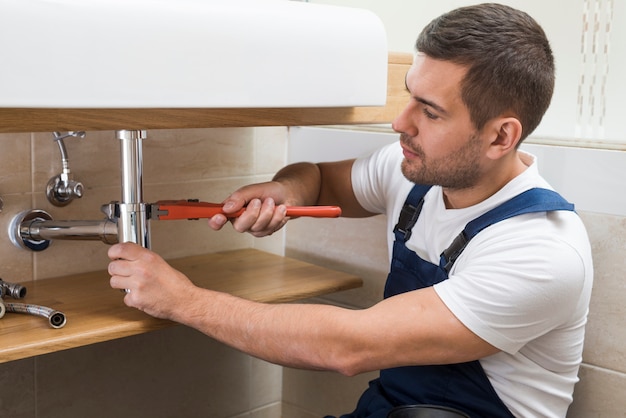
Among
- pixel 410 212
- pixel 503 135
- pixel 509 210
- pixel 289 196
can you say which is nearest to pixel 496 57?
pixel 503 135

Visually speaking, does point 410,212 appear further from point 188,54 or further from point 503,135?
point 188,54

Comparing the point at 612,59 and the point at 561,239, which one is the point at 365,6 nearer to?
the point at 612,59

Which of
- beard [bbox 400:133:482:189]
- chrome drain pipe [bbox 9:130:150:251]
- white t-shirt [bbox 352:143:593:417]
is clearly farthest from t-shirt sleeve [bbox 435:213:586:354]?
chrome drain pipe [bbox 9:130:150:251]

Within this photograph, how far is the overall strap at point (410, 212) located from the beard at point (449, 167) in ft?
0.49

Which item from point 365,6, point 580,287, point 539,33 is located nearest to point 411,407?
point 580,287

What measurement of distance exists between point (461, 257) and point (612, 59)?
1.52 ft

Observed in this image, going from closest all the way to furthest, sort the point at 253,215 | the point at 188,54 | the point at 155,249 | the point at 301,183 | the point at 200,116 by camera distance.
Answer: the point at 188,54
the point at 200,116
the point at 253,215
the point at 301,183
the point at 155,249

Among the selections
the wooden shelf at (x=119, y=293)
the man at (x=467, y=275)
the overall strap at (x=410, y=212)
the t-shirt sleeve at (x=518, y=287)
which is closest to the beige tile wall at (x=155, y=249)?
the wooden shelf at (x=119, y=293)

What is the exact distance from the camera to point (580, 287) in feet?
4.07

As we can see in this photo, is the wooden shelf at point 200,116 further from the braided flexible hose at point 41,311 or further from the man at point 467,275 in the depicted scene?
the braided flexible hose at point 41,311

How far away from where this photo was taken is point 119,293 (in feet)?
4.82

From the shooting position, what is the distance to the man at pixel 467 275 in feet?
3.98

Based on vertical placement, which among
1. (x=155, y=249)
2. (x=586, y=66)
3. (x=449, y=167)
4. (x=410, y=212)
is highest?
(x=586, y=66)

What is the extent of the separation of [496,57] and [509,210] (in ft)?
0.77
